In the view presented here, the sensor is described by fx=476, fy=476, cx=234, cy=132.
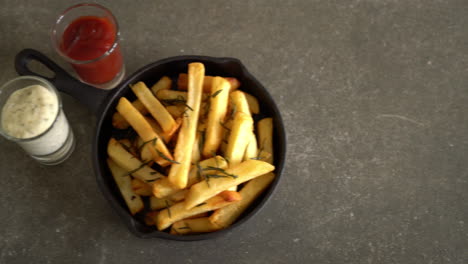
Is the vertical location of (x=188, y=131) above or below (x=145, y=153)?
above

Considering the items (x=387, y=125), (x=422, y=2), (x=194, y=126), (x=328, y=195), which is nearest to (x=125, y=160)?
(x=194, y=126)

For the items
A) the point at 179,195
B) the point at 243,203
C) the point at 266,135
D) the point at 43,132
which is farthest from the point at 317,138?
the point at 43,132

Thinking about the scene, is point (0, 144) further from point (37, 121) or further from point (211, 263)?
point (211, 263)

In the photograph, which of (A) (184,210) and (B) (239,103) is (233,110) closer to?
(B) (239,103)

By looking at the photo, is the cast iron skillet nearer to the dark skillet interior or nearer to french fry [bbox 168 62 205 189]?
the dark skillet interior

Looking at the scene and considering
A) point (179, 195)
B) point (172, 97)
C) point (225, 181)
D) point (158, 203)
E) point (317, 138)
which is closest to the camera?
point (225, 181)

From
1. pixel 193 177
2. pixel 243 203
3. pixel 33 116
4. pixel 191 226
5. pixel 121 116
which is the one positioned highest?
pixel 33 116
